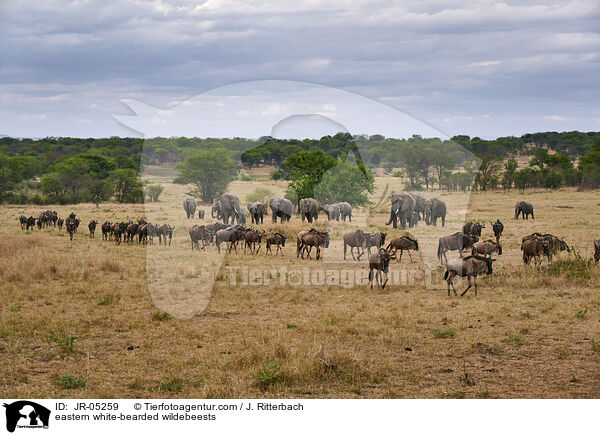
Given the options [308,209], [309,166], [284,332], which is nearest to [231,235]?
[284,332]

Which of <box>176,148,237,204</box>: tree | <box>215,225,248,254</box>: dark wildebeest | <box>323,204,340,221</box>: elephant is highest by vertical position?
Answer: <box>176,148,237,204</box>: tree

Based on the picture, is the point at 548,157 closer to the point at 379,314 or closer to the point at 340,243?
the point at 340,243

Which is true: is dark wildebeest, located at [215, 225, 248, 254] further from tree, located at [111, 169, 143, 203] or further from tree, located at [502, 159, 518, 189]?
tree, located at [502, 159, 518, 189]

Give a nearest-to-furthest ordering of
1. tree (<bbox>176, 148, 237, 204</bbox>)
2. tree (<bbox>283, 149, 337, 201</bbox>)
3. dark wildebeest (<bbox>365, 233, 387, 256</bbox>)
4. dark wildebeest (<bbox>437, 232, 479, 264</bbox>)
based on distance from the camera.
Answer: dark wildebeest (<bbox>437, 232, 479, 264</bbox>)
tree (<bbox>176, 148, 237, 204</bbox>)
dark wildebeest (<bbox>365, 233, 387, 256</bbox>)
tree (<bbox>283, 149, 337, 201</bbox>)

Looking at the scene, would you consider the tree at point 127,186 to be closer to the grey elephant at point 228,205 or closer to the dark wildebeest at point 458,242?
the grey elephant at point 228,205

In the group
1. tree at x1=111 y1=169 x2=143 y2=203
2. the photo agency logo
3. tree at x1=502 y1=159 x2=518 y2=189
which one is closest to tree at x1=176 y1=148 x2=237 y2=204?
the photo agency logo

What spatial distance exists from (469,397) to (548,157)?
62268 millimetres

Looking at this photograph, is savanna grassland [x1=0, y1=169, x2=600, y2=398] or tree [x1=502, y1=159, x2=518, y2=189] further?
tree [x1=502, y1=159, x2=518, y2=189]

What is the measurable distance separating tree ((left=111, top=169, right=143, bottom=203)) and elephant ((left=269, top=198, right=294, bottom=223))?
25715mm

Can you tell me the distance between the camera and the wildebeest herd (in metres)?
14.1

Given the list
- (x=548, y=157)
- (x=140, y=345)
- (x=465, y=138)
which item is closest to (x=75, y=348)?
(x=140, y=345)

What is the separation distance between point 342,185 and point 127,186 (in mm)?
26647

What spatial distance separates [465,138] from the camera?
88812mm

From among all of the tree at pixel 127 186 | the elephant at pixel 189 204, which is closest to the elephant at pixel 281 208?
the elephant at pixel 189 204
